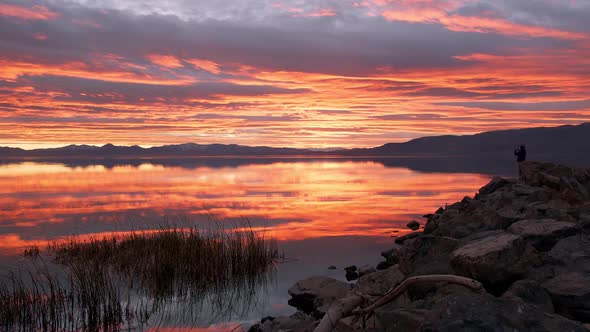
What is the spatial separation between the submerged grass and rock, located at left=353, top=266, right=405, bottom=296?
3788mm

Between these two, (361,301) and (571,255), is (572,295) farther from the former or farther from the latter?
(361,301)

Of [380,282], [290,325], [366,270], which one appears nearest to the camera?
[290,325]

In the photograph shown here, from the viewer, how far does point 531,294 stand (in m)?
7.06

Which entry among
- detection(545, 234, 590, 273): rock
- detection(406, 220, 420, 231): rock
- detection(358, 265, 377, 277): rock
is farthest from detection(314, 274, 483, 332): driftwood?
detection(406, 220, 420, 231): rock

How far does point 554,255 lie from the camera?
8.79 m

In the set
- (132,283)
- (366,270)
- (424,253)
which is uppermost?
(424,253)

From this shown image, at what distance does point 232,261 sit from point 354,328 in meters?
8.83

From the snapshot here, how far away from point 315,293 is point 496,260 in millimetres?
6264

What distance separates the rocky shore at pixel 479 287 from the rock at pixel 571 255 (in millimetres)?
15

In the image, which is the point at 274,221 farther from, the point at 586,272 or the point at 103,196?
the point at 103,196

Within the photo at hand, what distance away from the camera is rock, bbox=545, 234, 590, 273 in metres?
8.44

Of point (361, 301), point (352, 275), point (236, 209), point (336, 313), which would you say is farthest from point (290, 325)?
point (236, 209)

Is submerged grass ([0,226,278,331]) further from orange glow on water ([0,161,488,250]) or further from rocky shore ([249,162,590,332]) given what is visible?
orange glow on water ([0,161,488,250])

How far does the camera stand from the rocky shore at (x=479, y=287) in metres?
5.75
